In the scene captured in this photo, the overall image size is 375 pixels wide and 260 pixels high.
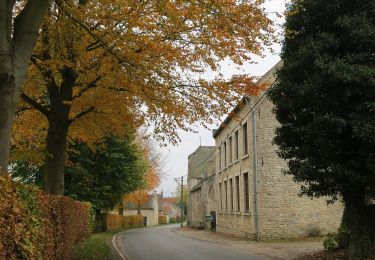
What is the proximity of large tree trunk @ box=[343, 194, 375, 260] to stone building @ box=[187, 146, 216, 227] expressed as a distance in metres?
28.3

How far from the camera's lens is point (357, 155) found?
11.7 meters

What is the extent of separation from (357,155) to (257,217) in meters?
13.1

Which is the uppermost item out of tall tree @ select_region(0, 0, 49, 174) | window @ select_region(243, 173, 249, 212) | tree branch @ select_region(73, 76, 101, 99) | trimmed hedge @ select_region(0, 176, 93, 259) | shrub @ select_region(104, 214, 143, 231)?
tree branch @ select_region(73, 76, 101, 99)

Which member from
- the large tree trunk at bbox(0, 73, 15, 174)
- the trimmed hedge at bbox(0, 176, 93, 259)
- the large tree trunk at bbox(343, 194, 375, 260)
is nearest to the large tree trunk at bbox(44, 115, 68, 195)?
the trimmed hedge at bbox(0, 176, 93, 259)

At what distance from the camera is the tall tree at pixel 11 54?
7.36 meters

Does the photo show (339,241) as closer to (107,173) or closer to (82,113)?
(82,113)

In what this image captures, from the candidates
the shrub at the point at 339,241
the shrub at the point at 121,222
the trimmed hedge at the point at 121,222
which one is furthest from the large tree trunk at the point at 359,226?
the trimmed hedge at the point at 121,222

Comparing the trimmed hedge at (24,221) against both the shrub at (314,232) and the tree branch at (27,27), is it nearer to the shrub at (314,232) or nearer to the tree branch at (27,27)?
the tree branch at (27,27)

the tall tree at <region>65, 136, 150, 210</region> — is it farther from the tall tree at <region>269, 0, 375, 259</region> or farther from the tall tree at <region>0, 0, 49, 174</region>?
the tall tree at <region>0, 0, 49, 174</region>

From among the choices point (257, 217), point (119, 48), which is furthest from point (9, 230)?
point (257, 217)

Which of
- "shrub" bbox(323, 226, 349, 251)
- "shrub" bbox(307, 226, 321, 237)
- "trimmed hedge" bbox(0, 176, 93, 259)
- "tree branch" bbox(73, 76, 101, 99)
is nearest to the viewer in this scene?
"trimmed hedge" bbox(0, 176, 93, 259)

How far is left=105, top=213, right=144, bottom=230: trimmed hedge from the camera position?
45397 mm

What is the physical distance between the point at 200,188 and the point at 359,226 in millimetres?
36300

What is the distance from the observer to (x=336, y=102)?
1155 centimetres
